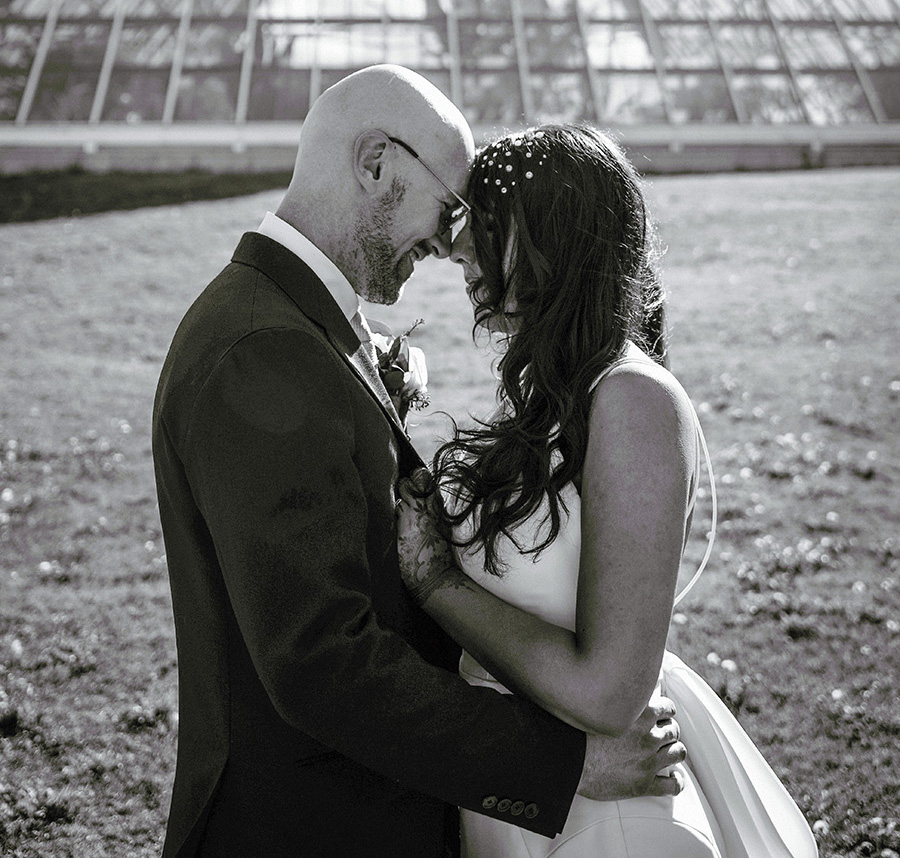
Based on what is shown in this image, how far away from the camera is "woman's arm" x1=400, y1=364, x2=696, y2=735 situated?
6.95 ft

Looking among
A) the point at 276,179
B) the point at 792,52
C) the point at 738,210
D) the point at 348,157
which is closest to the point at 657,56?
the point at 792,52

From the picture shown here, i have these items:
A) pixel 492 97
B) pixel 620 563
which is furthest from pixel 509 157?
pixel 492 97

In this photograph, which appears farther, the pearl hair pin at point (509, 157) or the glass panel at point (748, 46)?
the glass panel at point (748, 46)

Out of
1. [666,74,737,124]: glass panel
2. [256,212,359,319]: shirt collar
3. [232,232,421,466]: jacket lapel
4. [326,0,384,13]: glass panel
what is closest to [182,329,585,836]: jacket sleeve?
[232,232,421,466]: jacket lapel

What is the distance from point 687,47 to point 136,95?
35.6ft

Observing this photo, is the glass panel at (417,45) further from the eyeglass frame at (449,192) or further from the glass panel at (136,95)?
the eyeglass frame at (449,192)

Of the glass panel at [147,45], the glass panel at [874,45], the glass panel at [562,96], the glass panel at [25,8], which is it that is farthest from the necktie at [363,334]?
the glass panel at [874,45]

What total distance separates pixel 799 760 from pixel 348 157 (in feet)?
12.1

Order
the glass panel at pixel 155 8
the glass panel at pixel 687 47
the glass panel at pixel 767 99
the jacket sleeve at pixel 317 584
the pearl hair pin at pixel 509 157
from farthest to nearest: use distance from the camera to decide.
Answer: the glass panel at pixel 155 8 → the glass panel at pixel 687 47 → the glass panel at pixel 767 99 → the pearl hair pin at pixel 509 157 → the jacket sleeve at pixel 317 584

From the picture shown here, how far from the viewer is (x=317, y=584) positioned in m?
1.86

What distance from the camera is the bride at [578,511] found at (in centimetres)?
213

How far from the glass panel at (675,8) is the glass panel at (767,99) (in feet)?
6.58

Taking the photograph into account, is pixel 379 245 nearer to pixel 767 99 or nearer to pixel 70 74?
pixel 70 74

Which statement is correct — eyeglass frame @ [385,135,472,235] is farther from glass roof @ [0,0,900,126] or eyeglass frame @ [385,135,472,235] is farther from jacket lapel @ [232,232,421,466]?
glass roof @ [0,0,900,126]
